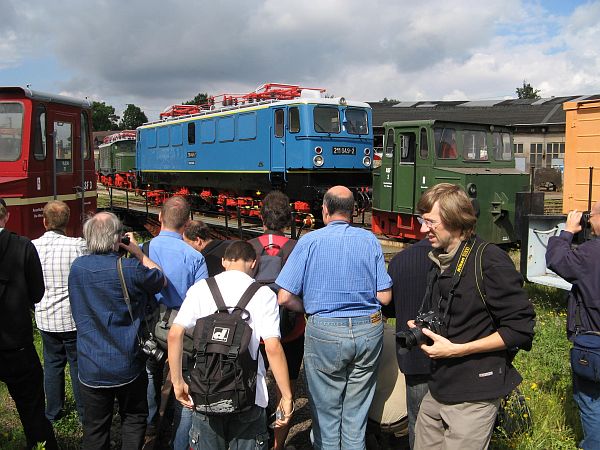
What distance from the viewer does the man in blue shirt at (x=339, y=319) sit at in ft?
11.1

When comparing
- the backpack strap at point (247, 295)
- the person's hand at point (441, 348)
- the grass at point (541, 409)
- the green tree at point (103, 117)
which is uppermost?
the green tree at point (103, 117)

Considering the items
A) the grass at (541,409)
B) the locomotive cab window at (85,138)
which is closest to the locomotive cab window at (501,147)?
the grass at (541,409)

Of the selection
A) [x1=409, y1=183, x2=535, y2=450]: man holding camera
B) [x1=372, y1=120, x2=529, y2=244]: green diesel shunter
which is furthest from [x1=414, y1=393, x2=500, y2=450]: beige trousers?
[x1=372, y1=120, x2=529, y2=244]: green diesel shunter

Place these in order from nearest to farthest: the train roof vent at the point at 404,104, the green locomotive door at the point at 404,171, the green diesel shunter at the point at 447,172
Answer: the green diesel shunter at the point at 447,172
the green locomotive door at the point at 404,171
the train roof vent at the point at 404,104

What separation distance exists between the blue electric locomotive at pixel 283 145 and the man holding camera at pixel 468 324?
10351 mm

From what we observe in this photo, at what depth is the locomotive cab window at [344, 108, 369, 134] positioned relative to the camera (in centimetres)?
1509

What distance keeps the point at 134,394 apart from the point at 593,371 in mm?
2775

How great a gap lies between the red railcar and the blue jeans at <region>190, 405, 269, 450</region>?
564 centimetres

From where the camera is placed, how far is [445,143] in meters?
11.2

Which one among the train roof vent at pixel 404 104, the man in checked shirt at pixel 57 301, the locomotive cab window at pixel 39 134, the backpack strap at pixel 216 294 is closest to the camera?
the backpack strap at pixel 216 294

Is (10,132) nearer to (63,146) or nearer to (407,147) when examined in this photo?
(63,146)

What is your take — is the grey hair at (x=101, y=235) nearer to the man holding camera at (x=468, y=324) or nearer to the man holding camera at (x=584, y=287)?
Result: the man holding camera at (x=468, y=324)

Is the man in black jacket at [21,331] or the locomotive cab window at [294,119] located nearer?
the man in black jacket at [21,331]

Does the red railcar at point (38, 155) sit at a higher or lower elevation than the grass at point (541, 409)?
higher
